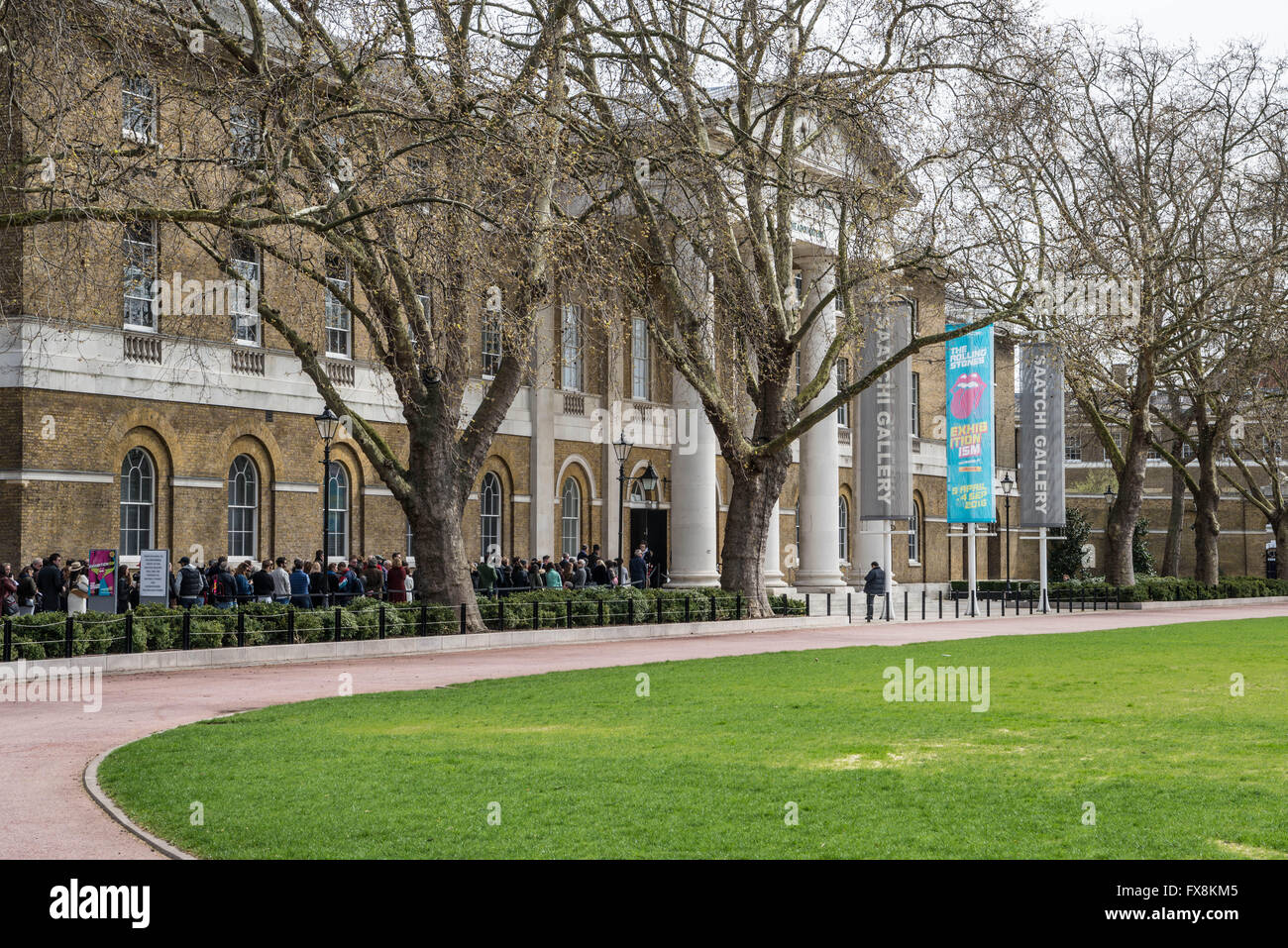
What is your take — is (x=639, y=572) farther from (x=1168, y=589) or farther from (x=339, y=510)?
(x=1168, y=589)

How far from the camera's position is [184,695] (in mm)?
18406

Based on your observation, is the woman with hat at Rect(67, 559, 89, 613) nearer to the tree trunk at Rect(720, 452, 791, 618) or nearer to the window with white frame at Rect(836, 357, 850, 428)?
the tree trunk at Rect(720, 452, 791, 618)

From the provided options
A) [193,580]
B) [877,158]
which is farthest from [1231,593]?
[193,580]

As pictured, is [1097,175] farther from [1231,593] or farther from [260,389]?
[260,389]

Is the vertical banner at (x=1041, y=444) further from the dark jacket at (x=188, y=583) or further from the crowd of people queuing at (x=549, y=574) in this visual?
the dark jacket at (x=188, y=583)

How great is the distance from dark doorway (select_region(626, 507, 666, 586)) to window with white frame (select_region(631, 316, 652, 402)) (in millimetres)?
4051

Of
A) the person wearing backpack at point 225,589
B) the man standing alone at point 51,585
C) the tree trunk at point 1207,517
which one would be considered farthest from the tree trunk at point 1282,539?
the man standing alone at point 51,585

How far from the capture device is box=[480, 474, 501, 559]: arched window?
42750mm

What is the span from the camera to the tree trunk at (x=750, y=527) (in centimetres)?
3495

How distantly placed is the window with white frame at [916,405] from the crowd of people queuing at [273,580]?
28.1 m

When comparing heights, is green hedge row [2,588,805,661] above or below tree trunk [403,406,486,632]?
below

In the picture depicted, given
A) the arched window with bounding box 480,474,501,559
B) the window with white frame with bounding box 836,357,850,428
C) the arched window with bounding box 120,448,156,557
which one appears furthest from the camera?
the window with white frame with bounding box 836,357,850,428

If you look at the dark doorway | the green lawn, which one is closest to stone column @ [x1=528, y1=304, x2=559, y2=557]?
the dark doorway
